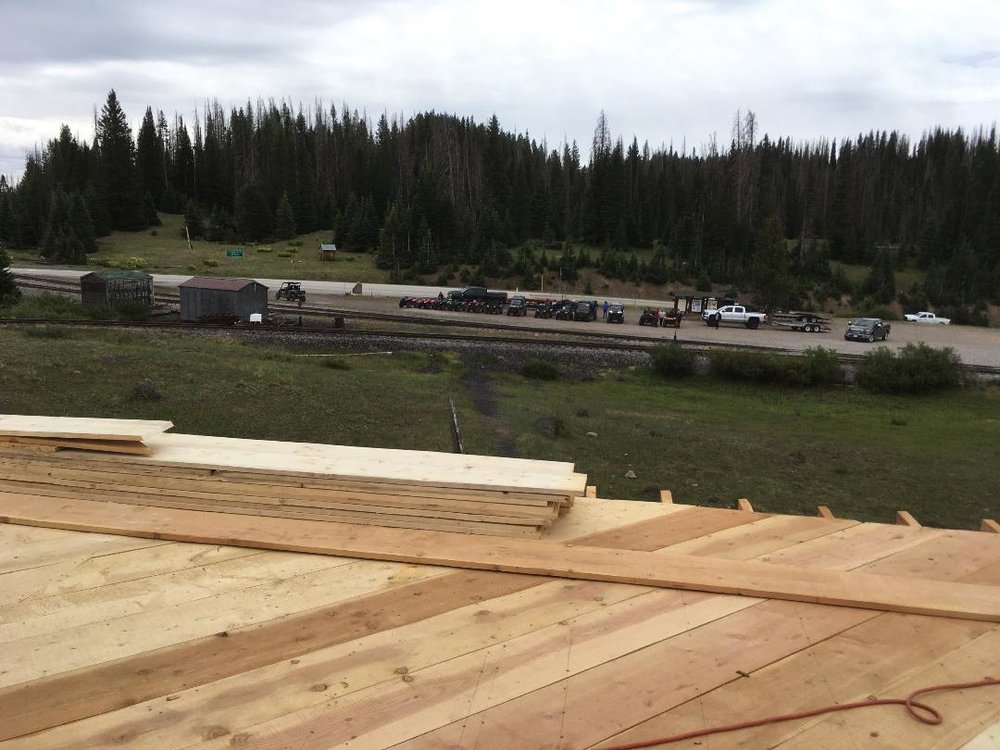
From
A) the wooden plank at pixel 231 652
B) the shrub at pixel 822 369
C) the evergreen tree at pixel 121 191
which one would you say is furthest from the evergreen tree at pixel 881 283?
the evergreen tree at pixel 121 191

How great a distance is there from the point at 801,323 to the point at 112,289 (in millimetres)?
43272

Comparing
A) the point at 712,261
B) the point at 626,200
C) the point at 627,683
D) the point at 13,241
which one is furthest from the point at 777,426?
the point at 13,241

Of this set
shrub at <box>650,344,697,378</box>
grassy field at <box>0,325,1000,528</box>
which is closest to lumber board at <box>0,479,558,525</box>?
grassy field at <box>0,325,1000,528</box>

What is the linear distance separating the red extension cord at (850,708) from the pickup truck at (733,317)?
49.0m

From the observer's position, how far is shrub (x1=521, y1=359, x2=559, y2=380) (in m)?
29.2

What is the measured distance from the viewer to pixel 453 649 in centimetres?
381

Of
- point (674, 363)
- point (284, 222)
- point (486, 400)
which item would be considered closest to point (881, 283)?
point (674, 363)

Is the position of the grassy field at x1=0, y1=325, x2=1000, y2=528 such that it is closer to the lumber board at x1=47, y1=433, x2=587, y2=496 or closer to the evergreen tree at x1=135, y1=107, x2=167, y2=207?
the lumber board at x1=47, y1=433, x2=587, y2=496

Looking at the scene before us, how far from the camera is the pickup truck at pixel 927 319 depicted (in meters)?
60.2

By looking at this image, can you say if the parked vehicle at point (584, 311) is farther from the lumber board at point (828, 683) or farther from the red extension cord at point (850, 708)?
the red extension cord at point (850, 708)

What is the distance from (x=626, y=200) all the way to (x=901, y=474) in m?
89.0

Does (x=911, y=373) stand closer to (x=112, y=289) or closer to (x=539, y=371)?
(x=539, y=371)

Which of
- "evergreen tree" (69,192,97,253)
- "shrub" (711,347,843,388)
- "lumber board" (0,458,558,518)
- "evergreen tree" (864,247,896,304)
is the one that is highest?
"evergreen tree" (69,192,97,253)

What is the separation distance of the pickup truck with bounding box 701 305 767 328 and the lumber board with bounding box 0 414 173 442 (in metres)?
47.7
